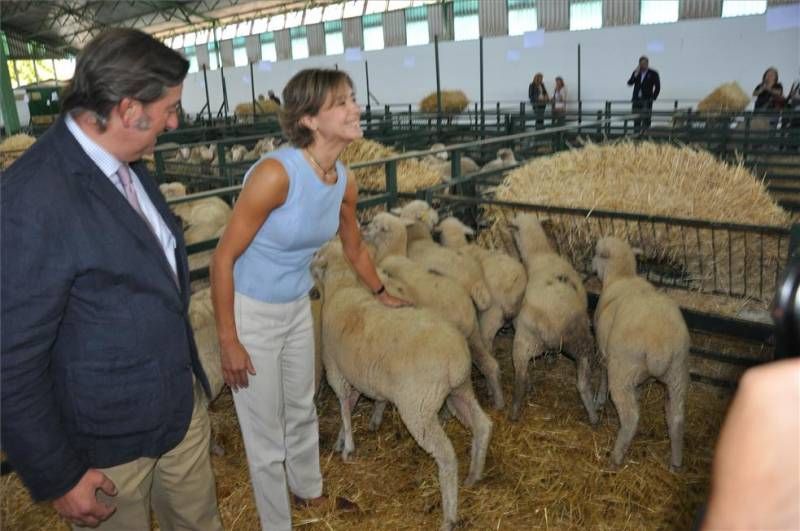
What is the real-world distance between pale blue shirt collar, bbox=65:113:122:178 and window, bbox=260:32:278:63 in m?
27.5

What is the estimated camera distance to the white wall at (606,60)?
1409cm

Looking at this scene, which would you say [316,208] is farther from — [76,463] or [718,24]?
[718,24]

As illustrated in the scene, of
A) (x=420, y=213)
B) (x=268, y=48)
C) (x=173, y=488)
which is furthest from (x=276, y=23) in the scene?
(x=173, y=488)

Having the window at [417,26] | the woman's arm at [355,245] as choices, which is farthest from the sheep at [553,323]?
the window at [417,26]

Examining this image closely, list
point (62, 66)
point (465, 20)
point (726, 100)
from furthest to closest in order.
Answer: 1. point (62, 66)
2. point (465, 20)
3. point (726, 100)

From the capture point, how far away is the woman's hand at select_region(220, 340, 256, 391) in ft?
7.27

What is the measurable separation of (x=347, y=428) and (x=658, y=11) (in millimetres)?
15777

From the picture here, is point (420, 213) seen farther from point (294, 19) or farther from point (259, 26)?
point (259, 26)

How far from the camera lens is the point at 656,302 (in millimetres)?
3125

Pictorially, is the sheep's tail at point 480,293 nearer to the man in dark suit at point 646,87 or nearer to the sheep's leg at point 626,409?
the sheep's leg at point 626,409

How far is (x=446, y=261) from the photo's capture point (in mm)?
3869

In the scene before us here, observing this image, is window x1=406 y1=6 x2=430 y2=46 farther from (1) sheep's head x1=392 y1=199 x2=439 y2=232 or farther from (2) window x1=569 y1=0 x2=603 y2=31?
(1) sheep's head x1=392 y1=199 x2=439 y2=232

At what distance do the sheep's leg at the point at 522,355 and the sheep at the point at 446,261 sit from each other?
0.28 m

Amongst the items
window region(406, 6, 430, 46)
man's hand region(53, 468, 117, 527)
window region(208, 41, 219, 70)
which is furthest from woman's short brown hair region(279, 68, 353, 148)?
window region(208, 41, 219, 70)
